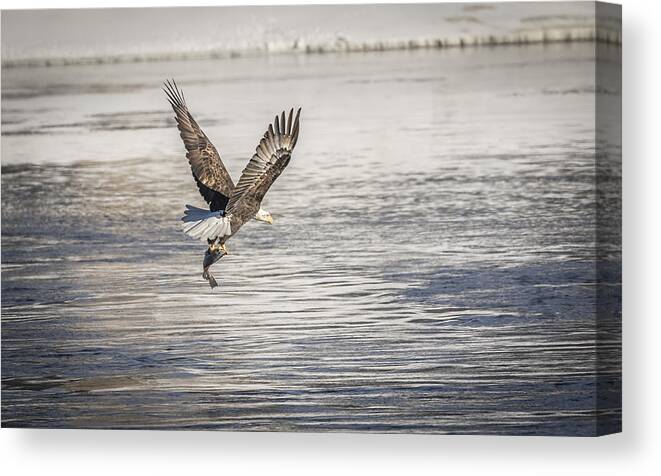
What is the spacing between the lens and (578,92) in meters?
8.39

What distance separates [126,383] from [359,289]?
3.97 ft

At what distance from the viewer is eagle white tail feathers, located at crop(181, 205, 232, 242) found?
866 centimetres

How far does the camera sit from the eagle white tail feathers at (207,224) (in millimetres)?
8664

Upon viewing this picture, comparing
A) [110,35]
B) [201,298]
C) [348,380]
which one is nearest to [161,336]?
[201,298]

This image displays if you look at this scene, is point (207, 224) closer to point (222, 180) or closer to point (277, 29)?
point (222, 180)

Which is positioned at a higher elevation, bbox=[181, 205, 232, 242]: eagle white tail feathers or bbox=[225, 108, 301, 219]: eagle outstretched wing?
bbox=[225, 108, 301, 219]: eagle outstretched wing

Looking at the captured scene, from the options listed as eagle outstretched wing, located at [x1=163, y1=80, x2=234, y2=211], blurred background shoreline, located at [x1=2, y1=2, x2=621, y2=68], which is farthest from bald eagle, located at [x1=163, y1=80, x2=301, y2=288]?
blurred background shoreline, located at [x1=2, y1=2, x2=621, y2=68]

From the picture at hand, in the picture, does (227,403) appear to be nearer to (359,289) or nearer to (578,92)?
(359,289)

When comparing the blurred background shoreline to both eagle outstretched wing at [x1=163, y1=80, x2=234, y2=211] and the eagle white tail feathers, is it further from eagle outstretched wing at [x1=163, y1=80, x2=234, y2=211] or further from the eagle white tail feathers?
the eagle white tail feathers

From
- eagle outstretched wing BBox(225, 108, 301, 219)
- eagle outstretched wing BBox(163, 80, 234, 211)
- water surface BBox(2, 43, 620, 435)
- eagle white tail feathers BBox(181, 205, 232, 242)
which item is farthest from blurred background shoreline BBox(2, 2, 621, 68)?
eagle white tail feathers BBox(181, 205, 232, 242)

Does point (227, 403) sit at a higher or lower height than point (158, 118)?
lower

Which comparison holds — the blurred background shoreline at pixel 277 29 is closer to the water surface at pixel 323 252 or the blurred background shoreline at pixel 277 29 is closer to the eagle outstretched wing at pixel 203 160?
the water surface at pixel 323 252

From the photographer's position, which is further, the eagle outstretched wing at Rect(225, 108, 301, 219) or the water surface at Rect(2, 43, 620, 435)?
the eagle outstretched wing at Rect(225, 108, 301, 219)

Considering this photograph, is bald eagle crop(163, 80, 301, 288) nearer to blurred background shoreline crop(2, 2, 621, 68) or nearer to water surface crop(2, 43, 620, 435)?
water surface crop(2, 43, 620, 435)
